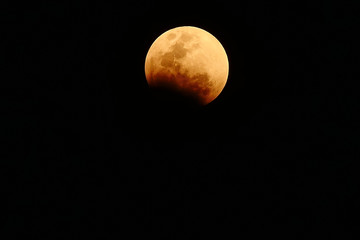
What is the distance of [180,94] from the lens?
1.98 meters

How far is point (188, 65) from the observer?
74.4 inches

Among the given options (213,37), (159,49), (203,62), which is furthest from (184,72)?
(213,37)

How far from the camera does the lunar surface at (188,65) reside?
1.90 meters

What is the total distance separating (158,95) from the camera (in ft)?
6.92

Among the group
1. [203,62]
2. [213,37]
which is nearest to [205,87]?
[203,62]

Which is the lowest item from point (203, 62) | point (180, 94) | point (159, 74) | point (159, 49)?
point (180, 94)

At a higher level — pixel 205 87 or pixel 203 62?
pixel 203 62

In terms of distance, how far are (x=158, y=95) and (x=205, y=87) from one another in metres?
0.49

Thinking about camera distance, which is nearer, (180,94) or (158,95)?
(180,94)

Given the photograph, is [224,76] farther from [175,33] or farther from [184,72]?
[175,33]

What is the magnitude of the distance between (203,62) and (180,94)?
36 cm

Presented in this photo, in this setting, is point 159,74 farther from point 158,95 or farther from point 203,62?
point 203,62

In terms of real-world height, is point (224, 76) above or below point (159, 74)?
above

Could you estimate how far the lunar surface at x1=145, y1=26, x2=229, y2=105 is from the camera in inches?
74.9
